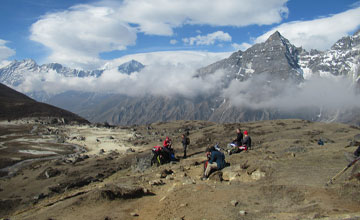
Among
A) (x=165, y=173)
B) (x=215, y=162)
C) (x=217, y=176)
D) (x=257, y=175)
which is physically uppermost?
(x=215, y=162)

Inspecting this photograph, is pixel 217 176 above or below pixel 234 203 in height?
below

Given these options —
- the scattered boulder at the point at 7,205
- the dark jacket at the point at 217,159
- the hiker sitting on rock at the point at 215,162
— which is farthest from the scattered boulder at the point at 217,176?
the scattered boulder at the point at 7,205

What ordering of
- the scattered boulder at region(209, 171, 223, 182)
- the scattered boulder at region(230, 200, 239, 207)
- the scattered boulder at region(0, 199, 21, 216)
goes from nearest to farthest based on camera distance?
the scattered boulder at region(230, 200, 239, 207), the scattered boulder at region(209, 171, 223, 182), the scattered boulder at region(0, 199, 21, 216)

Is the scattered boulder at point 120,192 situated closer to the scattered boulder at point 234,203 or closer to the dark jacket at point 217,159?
the scattered boulder at point 234,203

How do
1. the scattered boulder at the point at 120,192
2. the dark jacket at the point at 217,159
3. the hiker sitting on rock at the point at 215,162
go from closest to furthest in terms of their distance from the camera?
the scattered boulder at the point at 120,192 → the hiker sitting on rock at the point at 215,162 → the dark jacket at the point at 217,159

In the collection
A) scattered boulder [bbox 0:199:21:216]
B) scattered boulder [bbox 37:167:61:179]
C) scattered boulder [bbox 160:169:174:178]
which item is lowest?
scattered boulder [bbox 0:199:21:216]

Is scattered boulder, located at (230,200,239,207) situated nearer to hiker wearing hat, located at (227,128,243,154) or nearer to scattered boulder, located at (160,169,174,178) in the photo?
scattered boulder, located at (160,169,174,178)

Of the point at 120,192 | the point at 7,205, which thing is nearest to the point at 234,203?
the point at 120,192

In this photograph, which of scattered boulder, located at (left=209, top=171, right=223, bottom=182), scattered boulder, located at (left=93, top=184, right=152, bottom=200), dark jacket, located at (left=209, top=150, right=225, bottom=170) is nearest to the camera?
scattered boulder, located at (left=93, top=184, right=152, bottom=200)

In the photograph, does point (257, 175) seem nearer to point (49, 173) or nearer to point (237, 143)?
point (237, 143)

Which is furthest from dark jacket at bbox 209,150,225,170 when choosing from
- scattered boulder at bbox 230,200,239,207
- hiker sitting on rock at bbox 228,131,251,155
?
hiker sitting on rock at bbox 228,131,251,155

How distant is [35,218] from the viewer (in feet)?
38.7

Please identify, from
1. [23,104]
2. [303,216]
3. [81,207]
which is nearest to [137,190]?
[81,207]

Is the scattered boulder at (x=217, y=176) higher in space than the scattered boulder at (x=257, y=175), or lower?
lower
